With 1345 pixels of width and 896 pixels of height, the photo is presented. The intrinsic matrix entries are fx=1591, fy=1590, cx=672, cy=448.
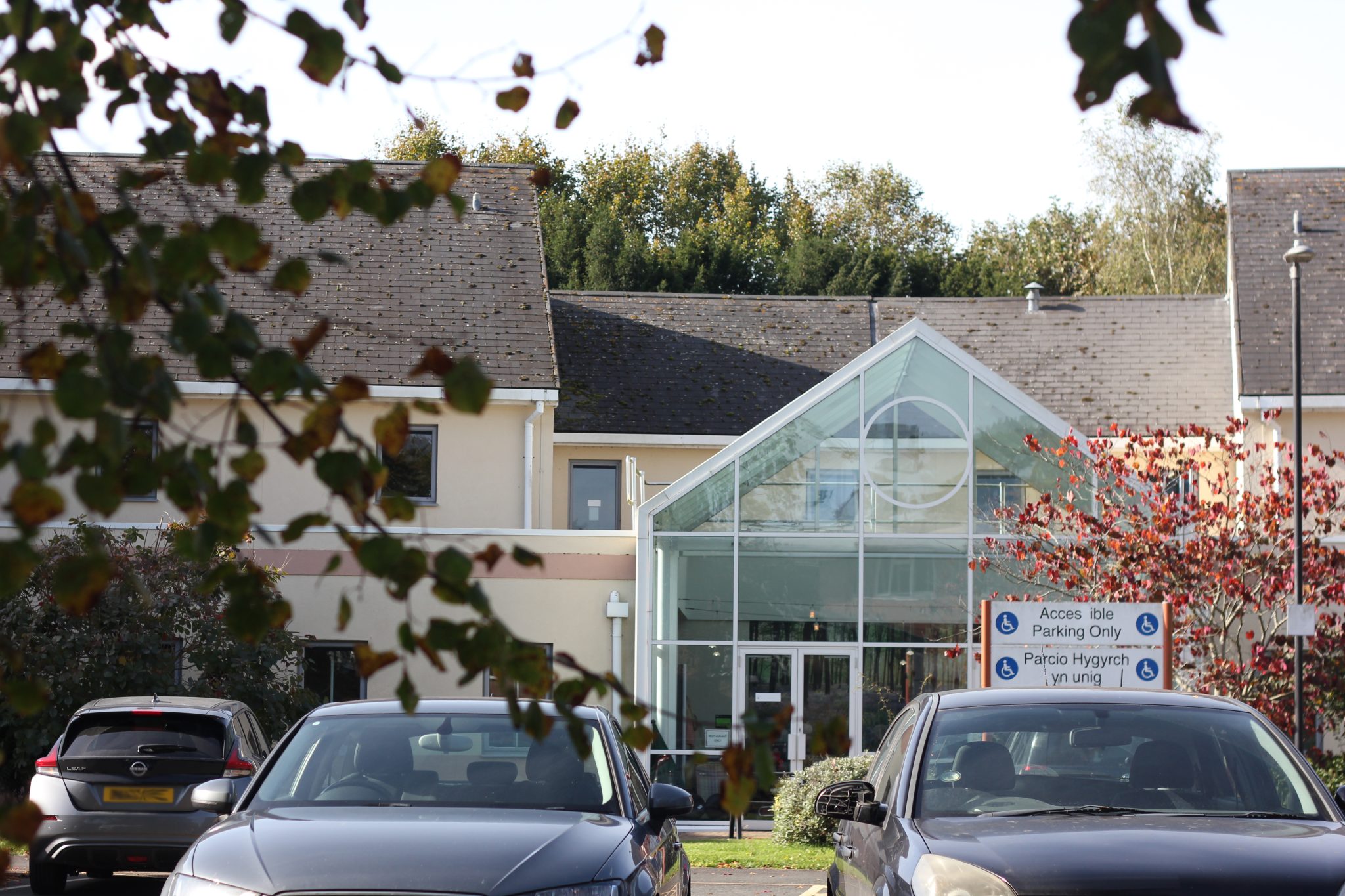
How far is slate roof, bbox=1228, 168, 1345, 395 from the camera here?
25562mm

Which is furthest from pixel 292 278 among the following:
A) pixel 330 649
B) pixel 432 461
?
pixel 432 461

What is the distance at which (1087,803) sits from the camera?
641cm

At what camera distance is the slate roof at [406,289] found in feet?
83.1

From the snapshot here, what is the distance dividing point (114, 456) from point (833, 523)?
65.2 feet

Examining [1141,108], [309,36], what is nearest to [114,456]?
[309,36]

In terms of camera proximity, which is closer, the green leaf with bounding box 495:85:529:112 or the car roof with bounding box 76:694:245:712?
the green leaf with bounding box 495:85:529:112

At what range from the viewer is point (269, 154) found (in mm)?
2902

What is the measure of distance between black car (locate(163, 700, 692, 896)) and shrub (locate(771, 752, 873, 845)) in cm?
914

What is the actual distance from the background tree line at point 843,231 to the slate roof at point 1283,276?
17973mm

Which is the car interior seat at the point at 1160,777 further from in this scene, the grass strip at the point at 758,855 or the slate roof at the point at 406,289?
the slate roof at the point at 406,289

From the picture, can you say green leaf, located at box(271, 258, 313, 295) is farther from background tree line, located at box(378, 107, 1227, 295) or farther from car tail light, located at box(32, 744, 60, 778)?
background tree line, located at box(378, 107, 1227, 295)

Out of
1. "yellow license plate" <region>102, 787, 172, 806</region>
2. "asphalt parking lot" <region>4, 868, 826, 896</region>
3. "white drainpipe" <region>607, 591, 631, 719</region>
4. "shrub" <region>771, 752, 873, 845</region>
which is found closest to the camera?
"yellow license plate" <region>102, 787, 172, 806</region>

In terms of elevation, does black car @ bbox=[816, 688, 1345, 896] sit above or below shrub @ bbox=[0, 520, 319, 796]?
above

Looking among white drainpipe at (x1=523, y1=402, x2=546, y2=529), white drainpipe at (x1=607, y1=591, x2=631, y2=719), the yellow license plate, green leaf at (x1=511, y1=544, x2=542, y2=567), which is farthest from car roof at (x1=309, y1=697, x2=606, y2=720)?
white drainpipe at (x1=523, y1=402, x2=546, y2=529)
